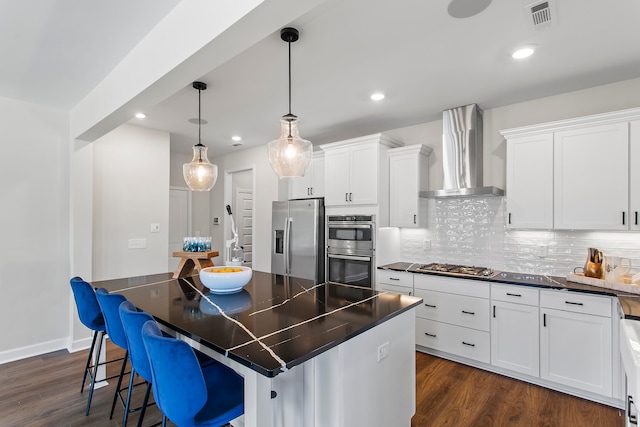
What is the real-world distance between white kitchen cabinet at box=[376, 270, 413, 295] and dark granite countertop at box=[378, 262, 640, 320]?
0.06 meters

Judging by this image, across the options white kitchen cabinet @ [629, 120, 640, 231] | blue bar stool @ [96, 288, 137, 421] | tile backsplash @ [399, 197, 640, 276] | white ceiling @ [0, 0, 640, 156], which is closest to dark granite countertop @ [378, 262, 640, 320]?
tile backsplash @ [399, 197, 640, 276]

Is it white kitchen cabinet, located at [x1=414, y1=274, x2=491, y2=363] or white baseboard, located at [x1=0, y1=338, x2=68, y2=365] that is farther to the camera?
white baseboard, located at [x1=0, y1=338, x2=68, y2=365]

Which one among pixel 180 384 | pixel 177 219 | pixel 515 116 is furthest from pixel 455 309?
pixel 177 219

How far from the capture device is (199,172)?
3.03 m

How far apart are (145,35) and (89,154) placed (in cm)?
207

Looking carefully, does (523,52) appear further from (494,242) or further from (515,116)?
(494,242)

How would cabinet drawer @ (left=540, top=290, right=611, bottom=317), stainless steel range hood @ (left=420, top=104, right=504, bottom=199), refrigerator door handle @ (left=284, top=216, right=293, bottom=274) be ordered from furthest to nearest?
refrigerator door handle @ (left=284, top=216, right=293, bottom=274) < stainless steel range hood @ (left=420, top=104, right=504, bottom=199) < cabinet drawer @ (left=540, top=290, right=611, bottom=317)

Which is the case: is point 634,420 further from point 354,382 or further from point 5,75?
point 5,75

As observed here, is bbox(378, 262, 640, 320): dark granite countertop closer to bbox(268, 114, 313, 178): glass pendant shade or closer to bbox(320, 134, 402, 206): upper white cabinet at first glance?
bbox(320, 134, 402, 206): upper white cabinet

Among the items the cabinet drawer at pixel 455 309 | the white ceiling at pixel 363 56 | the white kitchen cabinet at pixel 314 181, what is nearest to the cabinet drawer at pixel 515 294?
the cabinet drawer at pixel 455 309

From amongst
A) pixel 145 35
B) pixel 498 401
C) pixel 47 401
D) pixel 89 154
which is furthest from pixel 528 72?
pixel 47 401

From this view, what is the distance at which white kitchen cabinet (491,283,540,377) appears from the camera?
282 centimetres

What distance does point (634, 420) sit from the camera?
5.57 feet

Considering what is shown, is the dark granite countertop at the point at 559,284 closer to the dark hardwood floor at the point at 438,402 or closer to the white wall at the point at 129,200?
the dark hardwood floor at the point at 438,402
